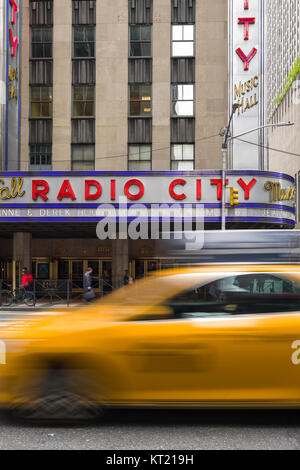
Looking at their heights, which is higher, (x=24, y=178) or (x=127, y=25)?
(x=127, y=25)

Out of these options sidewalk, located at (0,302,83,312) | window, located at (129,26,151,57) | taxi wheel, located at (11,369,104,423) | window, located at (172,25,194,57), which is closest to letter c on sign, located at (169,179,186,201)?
sidewalk, located at (0,302,83,312)

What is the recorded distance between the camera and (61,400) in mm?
4609

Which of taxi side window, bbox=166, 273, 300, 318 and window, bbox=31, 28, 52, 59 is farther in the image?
window, bbox=31, 28, 52, 59

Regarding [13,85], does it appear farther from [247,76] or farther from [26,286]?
[247,76]

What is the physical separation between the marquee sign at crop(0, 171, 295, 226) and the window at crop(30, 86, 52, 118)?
6.29 m

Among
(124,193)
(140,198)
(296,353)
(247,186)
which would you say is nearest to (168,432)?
(296,353)

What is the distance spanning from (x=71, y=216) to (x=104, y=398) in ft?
55.9

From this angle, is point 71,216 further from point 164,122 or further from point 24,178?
point 164,122

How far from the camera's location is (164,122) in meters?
25.7

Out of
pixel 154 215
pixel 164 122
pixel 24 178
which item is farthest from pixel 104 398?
pixel 164 122

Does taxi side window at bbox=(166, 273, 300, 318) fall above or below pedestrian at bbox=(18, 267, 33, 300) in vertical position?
above

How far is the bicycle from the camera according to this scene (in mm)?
19500

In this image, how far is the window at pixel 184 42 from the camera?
25625 millimetres

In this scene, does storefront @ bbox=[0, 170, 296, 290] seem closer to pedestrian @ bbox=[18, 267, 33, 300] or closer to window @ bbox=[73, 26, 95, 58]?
pedestrian @ bbox=[18, 267, 33, 300]
